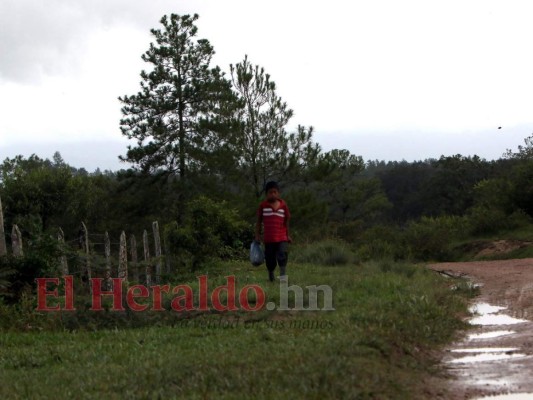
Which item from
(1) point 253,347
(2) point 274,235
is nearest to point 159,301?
(2) point 274,235

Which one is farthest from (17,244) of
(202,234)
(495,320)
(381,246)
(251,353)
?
(381,246)

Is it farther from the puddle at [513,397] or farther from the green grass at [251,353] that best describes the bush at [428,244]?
the puddle at [513,397]

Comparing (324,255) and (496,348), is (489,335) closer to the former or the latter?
(496,348)

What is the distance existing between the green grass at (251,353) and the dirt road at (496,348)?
261 millimetres

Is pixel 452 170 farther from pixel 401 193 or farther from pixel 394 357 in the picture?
pixel 394 357

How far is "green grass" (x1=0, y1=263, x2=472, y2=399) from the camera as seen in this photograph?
5.49 meters

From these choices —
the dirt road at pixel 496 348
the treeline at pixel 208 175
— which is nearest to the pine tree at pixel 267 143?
the treeline at pixel 208 175

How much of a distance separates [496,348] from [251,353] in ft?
8.83

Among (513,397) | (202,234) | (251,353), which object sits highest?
(202,234)

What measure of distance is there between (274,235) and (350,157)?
139 ft

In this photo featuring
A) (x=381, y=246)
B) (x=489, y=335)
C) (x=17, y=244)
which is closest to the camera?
(x=489, y=335)

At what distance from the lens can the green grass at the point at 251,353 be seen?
18.0 ft

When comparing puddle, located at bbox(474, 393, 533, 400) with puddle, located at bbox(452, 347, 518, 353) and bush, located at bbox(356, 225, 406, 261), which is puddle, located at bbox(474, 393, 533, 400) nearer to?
puddle, located at bbox(452, 347, 518, 353)

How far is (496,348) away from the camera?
290 inches
